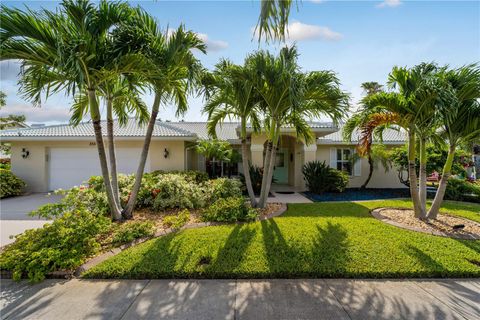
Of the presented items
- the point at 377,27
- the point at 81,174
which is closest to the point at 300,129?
the point at 377,27

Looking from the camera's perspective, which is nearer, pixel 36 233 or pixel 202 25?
pixel 36 233

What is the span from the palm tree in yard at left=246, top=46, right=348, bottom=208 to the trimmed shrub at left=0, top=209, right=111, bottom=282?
543 cm

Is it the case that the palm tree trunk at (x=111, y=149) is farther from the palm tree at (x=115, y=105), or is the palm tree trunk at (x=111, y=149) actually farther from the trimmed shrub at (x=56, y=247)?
the trimmed shrub at (x=56, y=247)

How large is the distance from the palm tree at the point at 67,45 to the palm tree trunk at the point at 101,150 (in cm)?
11

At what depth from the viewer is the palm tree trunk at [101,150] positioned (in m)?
6.14

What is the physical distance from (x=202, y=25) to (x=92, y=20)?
261 centimetres

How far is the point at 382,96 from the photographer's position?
6734 millimetres

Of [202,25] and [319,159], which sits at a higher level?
[202,25]

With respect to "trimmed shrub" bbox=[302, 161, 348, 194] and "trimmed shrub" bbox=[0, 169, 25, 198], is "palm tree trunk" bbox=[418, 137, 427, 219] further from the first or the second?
"trimmed shrub" bbox=[0, 169, 25, 198]

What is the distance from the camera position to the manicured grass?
14.1 feet

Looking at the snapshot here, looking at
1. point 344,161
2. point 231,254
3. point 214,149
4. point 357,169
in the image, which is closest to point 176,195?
point 231,254

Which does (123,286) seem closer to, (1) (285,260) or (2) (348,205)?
(1) (285,260)

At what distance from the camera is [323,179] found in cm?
1223

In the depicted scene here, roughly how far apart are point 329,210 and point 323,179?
3980 millimetres
